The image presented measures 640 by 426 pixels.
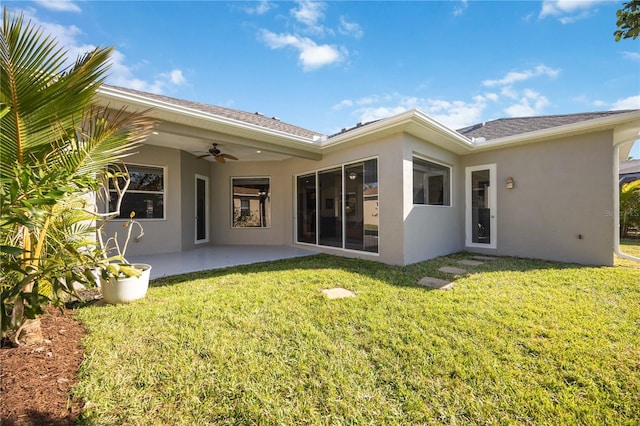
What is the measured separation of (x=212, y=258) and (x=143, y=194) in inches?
110

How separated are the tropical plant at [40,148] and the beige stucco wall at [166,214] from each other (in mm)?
5209

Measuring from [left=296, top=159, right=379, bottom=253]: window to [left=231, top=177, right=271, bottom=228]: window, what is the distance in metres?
1.38

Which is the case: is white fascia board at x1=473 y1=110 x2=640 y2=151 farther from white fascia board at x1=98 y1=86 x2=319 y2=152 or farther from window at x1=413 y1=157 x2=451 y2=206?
white fascia board at x1=98 y1=86 x2=319 y2=152

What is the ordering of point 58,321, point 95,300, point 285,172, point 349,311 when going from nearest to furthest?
point 58,321 → point 349,311 → point 95,300 → point 285,172

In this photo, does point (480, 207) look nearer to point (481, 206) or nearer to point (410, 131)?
point (481, 206)

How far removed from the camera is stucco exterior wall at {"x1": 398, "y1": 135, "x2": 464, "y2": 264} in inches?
229

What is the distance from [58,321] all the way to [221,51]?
6.75 m

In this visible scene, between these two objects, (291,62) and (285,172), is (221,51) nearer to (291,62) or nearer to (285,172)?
(291,62)

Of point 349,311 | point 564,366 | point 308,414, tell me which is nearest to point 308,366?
point 308,414

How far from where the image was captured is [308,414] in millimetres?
1712

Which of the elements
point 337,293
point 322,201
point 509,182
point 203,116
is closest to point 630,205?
point 509,182

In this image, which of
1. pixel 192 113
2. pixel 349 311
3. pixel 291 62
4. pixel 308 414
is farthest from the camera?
pixel 291 62

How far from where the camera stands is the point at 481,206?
24.5 feet

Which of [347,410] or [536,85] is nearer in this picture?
[347,410]
